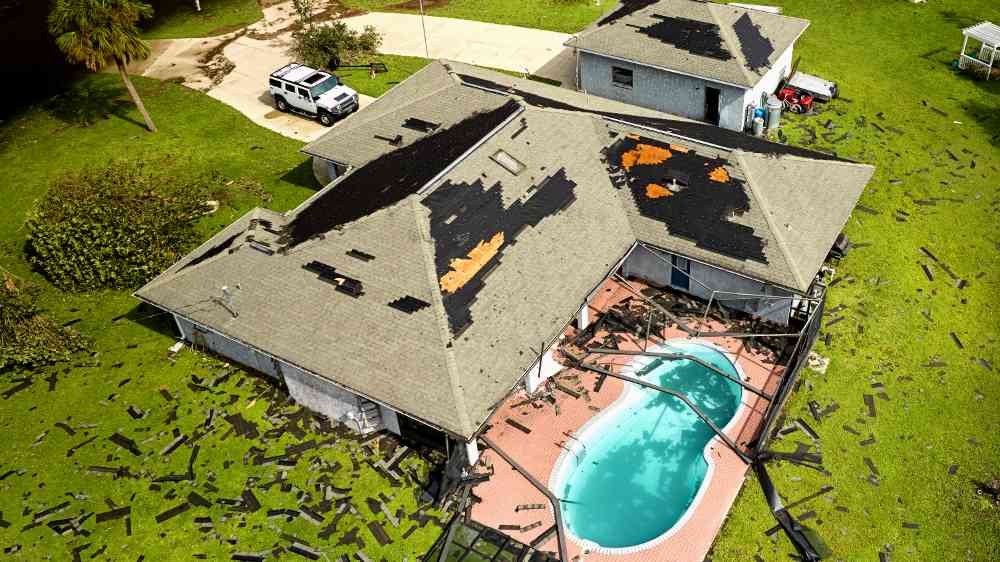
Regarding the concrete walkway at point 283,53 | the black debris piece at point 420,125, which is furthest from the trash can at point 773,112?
the black debris piece at point 420,125

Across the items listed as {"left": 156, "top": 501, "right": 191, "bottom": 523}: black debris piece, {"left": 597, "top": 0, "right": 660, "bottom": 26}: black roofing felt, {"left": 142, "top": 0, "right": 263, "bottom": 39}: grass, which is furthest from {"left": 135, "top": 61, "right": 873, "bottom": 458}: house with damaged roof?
{"left": 142, "top": 0, "right": 263, "bottom": 39}: grass

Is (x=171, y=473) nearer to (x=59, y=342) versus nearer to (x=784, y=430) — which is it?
(x=59, y=342)

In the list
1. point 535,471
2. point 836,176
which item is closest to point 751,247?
point 836,176

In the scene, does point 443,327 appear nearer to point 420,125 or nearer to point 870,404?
point 420,125

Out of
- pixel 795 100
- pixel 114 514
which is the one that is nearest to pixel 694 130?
pixel 795 100

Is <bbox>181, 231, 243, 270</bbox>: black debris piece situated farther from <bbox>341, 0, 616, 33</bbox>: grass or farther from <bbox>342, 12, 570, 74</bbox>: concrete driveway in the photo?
<bbox>341, 0, 616, 33</bbox>: grass
